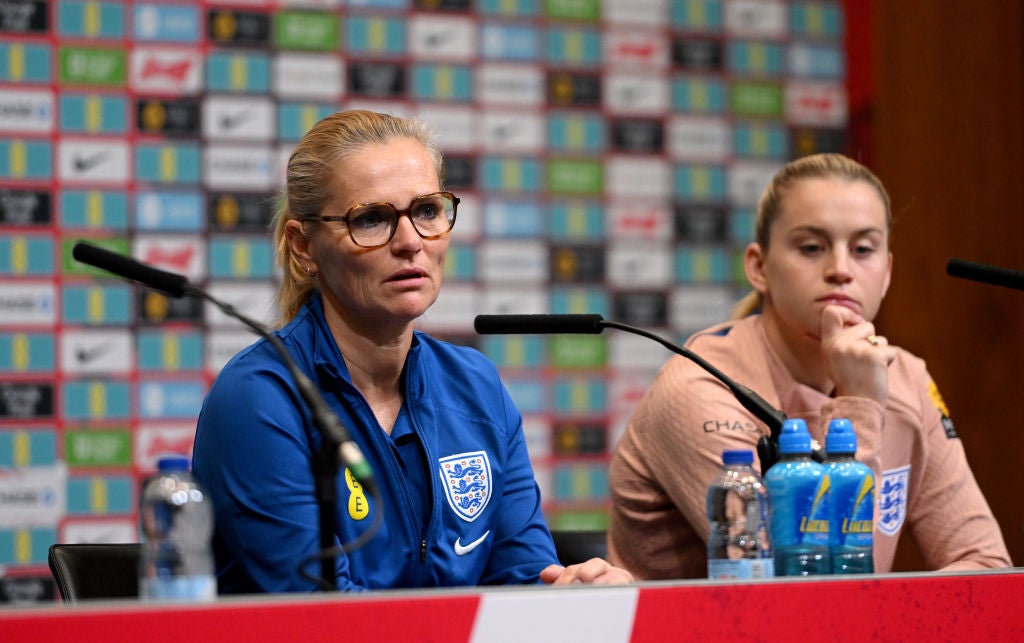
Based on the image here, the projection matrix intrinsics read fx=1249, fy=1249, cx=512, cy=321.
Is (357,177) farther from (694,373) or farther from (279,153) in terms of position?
(279,153)

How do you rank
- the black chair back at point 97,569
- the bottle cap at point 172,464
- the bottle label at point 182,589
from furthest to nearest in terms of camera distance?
the black chair back at point 97,569, the bottle cap at point 172,464, the bottle label at point 182,589

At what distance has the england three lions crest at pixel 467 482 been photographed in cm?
180

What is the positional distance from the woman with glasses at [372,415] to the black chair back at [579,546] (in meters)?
0.21

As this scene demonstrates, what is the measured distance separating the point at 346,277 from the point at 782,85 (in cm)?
315

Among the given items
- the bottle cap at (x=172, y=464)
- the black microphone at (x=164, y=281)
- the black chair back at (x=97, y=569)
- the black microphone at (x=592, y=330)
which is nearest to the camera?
the bottle cap at (x=172, y=464)

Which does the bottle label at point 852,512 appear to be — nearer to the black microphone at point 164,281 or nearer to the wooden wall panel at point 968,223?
the black microphone at point 164,281

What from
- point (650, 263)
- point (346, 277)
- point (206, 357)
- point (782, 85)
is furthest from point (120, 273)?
point (782, 85)

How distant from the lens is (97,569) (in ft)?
5.81

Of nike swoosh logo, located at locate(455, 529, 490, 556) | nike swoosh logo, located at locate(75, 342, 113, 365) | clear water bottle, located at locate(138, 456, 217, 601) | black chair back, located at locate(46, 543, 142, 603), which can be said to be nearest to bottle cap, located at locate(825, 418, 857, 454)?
nike swoosh logo, located at locate(455, 529, 490, 556)

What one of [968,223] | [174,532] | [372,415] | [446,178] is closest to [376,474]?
[372,415]

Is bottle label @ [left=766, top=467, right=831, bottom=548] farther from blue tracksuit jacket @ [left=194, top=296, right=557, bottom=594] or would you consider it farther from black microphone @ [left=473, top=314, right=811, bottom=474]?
blue tracksuit jacket @ [left=194, top=296, right=557, bottom=594]

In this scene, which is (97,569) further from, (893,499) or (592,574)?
(893,499)

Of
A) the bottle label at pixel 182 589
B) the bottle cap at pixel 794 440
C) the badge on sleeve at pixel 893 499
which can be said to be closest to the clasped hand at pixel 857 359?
the badge on sleeve at pixel 893 499

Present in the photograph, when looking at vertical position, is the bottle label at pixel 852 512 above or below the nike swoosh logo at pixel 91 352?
above
